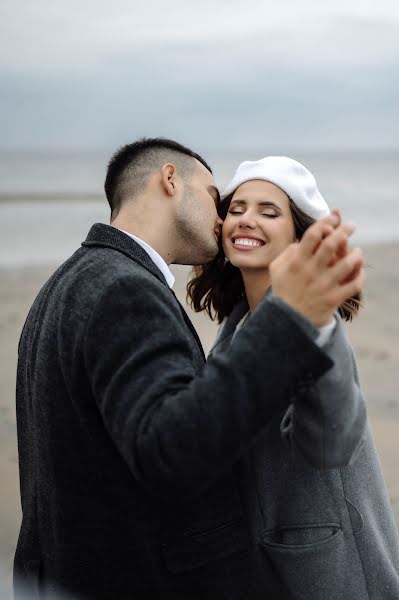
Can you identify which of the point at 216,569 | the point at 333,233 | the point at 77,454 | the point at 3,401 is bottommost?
the point at 3,401

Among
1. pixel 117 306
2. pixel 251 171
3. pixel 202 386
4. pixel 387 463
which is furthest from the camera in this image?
pixel 387 463

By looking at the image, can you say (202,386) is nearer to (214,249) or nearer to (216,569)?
(216,569)

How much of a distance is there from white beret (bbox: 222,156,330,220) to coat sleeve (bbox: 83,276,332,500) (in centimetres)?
124

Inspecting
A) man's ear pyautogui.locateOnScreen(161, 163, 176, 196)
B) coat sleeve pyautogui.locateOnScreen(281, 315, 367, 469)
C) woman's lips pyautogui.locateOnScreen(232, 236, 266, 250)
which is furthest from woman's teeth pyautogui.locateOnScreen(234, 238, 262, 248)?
coat sleeve pyautogui.locateOnScreen(281, 315, 367, 469)

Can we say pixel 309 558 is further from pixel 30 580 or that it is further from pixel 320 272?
pixel 320 272

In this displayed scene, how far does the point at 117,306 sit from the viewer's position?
1.69 m

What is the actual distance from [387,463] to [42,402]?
14.3 ft

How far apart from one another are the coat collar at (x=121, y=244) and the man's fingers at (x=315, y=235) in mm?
582

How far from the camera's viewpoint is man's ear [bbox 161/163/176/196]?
244cm

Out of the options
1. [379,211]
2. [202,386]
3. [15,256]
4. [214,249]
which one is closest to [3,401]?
[214,249]

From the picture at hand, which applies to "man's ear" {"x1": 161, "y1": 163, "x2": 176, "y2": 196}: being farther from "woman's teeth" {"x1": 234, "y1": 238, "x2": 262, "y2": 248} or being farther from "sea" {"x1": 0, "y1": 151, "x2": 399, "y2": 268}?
"sea" {"x1": 0, "y1": 151, "x2": 399, "y2": 268}

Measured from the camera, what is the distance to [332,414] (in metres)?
1.77

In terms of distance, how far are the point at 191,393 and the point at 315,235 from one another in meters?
0.39

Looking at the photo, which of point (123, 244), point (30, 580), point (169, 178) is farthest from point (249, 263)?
point (30, 580)
